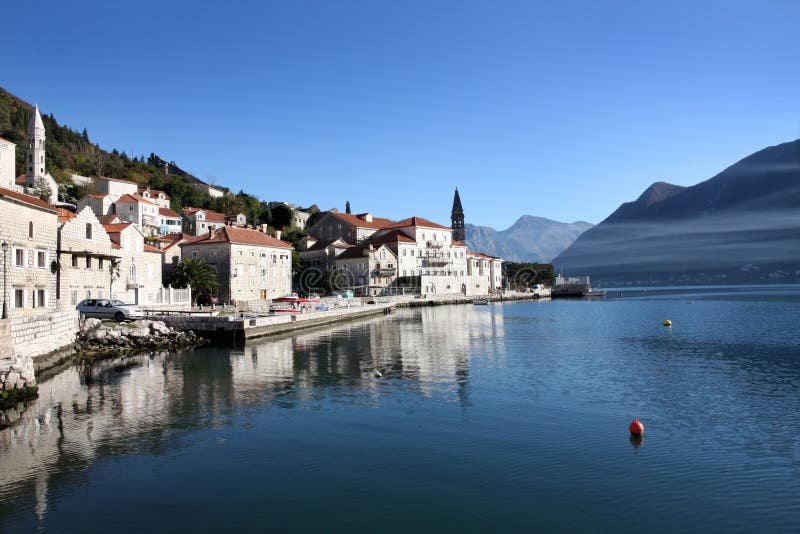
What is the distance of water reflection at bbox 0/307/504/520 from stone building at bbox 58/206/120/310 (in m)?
10.3

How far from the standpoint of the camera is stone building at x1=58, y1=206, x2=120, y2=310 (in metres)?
37.4

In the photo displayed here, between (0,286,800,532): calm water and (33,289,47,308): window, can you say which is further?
(33,289,47,308): window

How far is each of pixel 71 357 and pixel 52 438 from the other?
16.0m

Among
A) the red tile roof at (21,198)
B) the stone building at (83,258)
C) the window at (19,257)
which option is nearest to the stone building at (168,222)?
the stone building at (83,258)

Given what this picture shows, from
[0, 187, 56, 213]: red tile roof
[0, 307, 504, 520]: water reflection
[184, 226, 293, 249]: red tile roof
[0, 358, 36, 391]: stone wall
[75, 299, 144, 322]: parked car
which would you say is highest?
[184, 226, 293, 249]: red tile roof

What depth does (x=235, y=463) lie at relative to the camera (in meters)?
13.9

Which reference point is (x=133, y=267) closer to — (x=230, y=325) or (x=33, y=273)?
(x=230, y=325)

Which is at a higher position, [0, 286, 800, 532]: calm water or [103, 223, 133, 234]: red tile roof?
[103, 223, 133, 234]: red tile roof

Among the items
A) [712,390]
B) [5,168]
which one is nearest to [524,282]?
[5,168]

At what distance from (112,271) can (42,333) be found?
18.9 metres

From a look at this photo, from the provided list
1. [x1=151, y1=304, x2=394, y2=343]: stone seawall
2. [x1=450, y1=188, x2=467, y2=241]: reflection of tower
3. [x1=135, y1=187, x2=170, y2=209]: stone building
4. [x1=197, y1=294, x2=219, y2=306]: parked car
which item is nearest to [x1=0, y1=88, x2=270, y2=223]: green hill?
[x1=135, y1=187, x2=170, y2=209]: stone building

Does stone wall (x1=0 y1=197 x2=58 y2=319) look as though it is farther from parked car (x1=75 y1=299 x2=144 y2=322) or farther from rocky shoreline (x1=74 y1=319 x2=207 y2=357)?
parked car (x1=75 y1=299 x2=144 y2=322)

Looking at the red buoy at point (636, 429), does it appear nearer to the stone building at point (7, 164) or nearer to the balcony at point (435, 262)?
the stone building at point (7, 164)

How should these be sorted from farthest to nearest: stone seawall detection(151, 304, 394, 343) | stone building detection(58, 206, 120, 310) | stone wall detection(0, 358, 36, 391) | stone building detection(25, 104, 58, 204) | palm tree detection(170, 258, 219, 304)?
1. stone building detection(25, 104, 58, 204)
2. palm tree detection(170, 258, 219, 304)
3. stone seawall detection(151, 304, 394, 343)
4. stone building detection(58, 206, 120, 310)
5. stone wall detection(0, 358, 36, 391)
